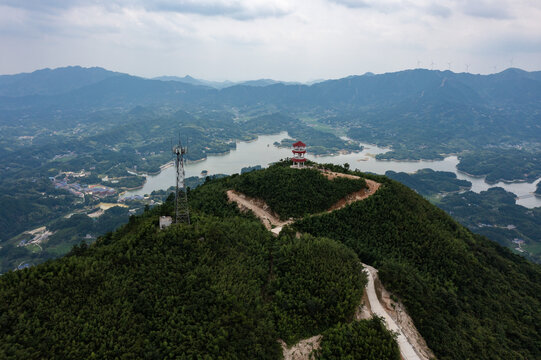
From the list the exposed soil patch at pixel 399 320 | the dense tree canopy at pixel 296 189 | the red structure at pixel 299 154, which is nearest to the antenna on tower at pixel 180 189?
the dense tree canopy at pixel 296 189

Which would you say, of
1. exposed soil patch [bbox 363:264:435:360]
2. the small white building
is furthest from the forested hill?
the small white building

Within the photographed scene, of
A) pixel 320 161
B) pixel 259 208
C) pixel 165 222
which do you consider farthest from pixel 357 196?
pixel 320 161

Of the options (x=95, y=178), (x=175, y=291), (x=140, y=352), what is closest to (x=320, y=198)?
(x=175, y=291)

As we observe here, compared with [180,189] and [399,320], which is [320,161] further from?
[399,320]

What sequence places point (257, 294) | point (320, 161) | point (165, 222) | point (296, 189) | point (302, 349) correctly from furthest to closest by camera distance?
point (320, 161) < point (296, 189) < point (165, 222) < point (257, 294) < point (302, 349)

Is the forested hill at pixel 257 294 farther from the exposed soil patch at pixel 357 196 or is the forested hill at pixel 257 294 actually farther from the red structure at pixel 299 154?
the red structure at pixel 299 154

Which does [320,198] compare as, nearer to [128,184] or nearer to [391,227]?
[391,227]
